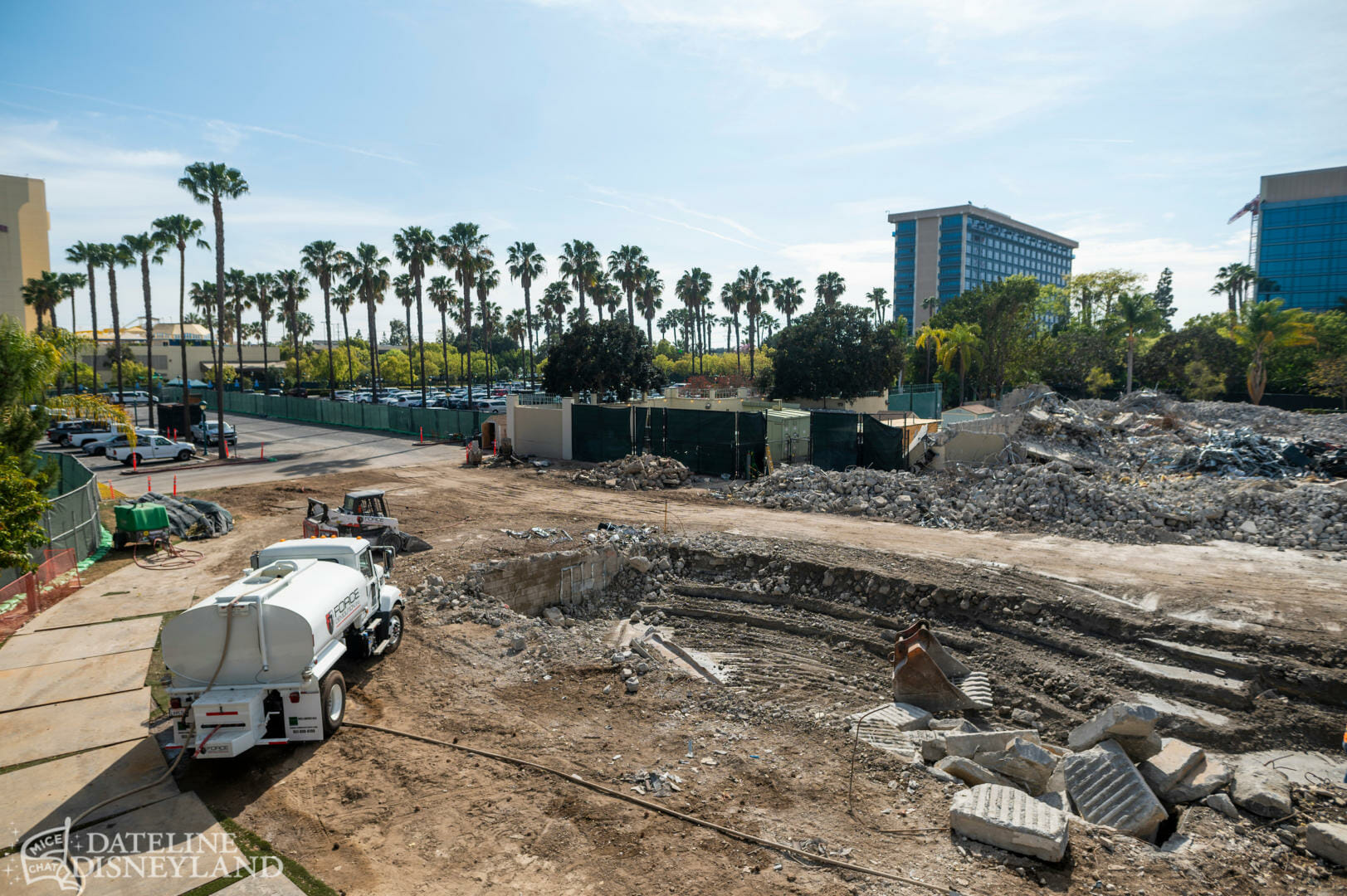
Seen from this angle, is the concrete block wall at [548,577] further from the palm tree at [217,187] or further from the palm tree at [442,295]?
the palm tree at [442,295]

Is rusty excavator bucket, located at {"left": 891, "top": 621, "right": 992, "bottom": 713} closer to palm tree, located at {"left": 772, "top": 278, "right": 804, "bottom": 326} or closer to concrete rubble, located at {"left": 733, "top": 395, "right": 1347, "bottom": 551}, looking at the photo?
concrete rubble, located at {"left": 733, "top": 395, "right": 1347, "bottom": 551}

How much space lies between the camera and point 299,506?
985 inches

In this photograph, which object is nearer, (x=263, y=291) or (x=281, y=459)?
(x=281, y=459)

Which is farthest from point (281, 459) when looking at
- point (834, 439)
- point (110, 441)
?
point (834, 439)

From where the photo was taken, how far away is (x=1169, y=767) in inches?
348

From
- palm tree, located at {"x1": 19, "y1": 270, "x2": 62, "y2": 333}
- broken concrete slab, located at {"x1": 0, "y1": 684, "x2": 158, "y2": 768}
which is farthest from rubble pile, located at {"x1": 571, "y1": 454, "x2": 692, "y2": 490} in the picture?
palm tree, located at {"x1": 19, "y1": 270, "x2": 62, "y2": 333}

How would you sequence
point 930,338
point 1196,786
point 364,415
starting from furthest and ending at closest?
point 930,338 → point 364,415 → point 1196,786

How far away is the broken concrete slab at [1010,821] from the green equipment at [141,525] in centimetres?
2013

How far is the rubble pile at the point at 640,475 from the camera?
2783 centimetres

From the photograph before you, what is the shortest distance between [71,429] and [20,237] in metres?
51.4

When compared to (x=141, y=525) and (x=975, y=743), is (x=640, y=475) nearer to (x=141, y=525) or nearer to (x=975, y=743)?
(x=141, y=525)

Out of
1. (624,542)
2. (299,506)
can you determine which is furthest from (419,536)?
(299,506)

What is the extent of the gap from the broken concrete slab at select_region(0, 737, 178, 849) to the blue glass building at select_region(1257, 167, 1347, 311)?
137562 mm

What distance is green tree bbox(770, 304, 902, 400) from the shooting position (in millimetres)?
48125
